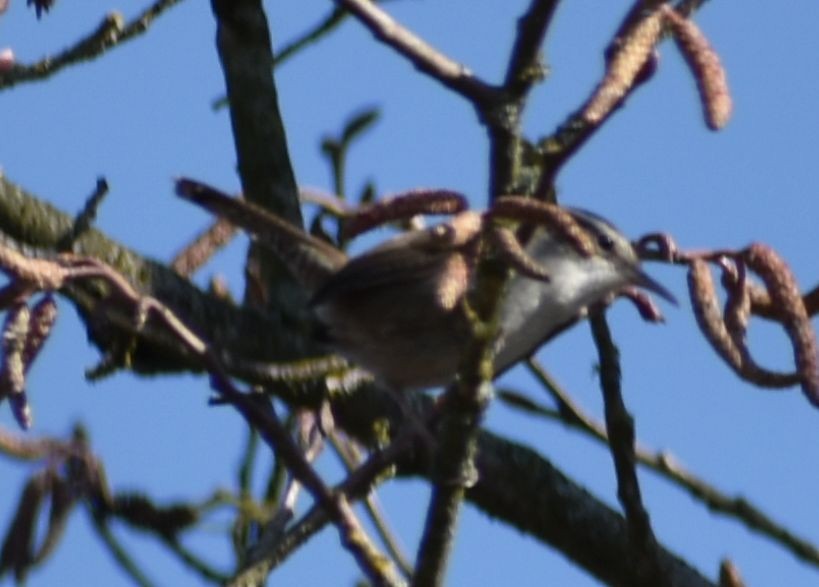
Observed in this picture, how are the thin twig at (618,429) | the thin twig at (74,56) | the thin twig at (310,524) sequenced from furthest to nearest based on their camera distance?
the thin twig at (74,56)
the thin twig at (618,429)
the thin twig at (310,524)

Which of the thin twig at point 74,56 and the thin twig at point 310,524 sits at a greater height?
the thin twig at point 74,56

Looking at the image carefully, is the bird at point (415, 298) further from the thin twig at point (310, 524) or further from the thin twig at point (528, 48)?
the thin twig at point (528, 48)

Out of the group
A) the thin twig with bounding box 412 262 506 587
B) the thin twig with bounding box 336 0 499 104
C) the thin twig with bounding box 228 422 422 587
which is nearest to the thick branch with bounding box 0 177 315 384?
the thin twig with bounding box 228 422 422 587

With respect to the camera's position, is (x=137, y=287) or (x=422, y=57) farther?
(x=137, y=287)

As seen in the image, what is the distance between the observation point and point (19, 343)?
2.46 metres

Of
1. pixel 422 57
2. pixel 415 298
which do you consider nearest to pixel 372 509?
pixel 415 298

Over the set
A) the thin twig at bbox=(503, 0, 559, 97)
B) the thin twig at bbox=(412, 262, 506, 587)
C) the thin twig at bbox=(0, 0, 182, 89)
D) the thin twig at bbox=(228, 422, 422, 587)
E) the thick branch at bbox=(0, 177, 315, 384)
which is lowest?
the thin twig at bbox=(412, 262, 506, 587)

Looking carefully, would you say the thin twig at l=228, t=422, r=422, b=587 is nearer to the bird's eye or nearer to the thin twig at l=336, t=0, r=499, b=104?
the thin twig at l=336, t=0, r=499, b=104

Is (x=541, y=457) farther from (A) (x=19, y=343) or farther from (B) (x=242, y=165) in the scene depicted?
(A) (x=19, y=343)

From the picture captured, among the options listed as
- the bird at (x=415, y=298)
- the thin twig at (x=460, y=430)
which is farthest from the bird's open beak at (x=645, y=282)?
the thin twig at (x=460, y=430)

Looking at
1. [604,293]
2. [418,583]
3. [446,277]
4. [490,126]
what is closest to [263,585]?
[418,583]

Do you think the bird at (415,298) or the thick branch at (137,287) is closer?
the thick branch at (137,287)

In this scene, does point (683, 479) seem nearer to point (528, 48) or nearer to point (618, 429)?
point (618, 429)

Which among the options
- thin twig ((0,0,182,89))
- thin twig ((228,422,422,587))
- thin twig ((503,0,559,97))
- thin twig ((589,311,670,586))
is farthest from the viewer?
thin twig ((0,0,182,89))
